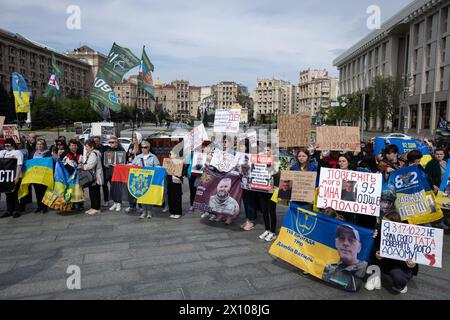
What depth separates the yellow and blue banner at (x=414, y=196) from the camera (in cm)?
566

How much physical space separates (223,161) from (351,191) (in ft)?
9.27

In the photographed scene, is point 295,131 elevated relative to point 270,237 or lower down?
elevated

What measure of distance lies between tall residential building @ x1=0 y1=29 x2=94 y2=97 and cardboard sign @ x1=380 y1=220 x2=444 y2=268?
77.1 m

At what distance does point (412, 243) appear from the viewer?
13.1ft

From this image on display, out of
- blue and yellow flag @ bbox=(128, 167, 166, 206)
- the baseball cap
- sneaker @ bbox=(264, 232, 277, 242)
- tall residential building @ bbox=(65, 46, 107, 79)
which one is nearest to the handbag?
blue and yellow flag @ bbox=(128, 167, 166, 206)

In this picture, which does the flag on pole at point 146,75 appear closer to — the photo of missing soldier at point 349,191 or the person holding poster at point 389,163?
the person holding poster at point 389,163

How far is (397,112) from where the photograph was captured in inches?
2249

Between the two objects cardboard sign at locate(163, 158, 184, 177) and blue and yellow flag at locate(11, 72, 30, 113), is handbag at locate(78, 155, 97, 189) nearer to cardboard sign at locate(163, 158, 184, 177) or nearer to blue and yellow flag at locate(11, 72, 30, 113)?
cardboard sign at locate(163, 158, 184, 177)

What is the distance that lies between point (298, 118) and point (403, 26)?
61396 mm

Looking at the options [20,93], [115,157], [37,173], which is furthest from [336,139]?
[20,93]

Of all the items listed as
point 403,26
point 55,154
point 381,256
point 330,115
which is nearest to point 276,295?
point 381,256

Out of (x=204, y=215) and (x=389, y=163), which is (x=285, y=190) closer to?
(x=389, y=163)

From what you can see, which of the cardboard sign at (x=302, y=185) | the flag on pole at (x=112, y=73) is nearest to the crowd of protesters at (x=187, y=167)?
the cardboard sign at (x=302, y=185)
